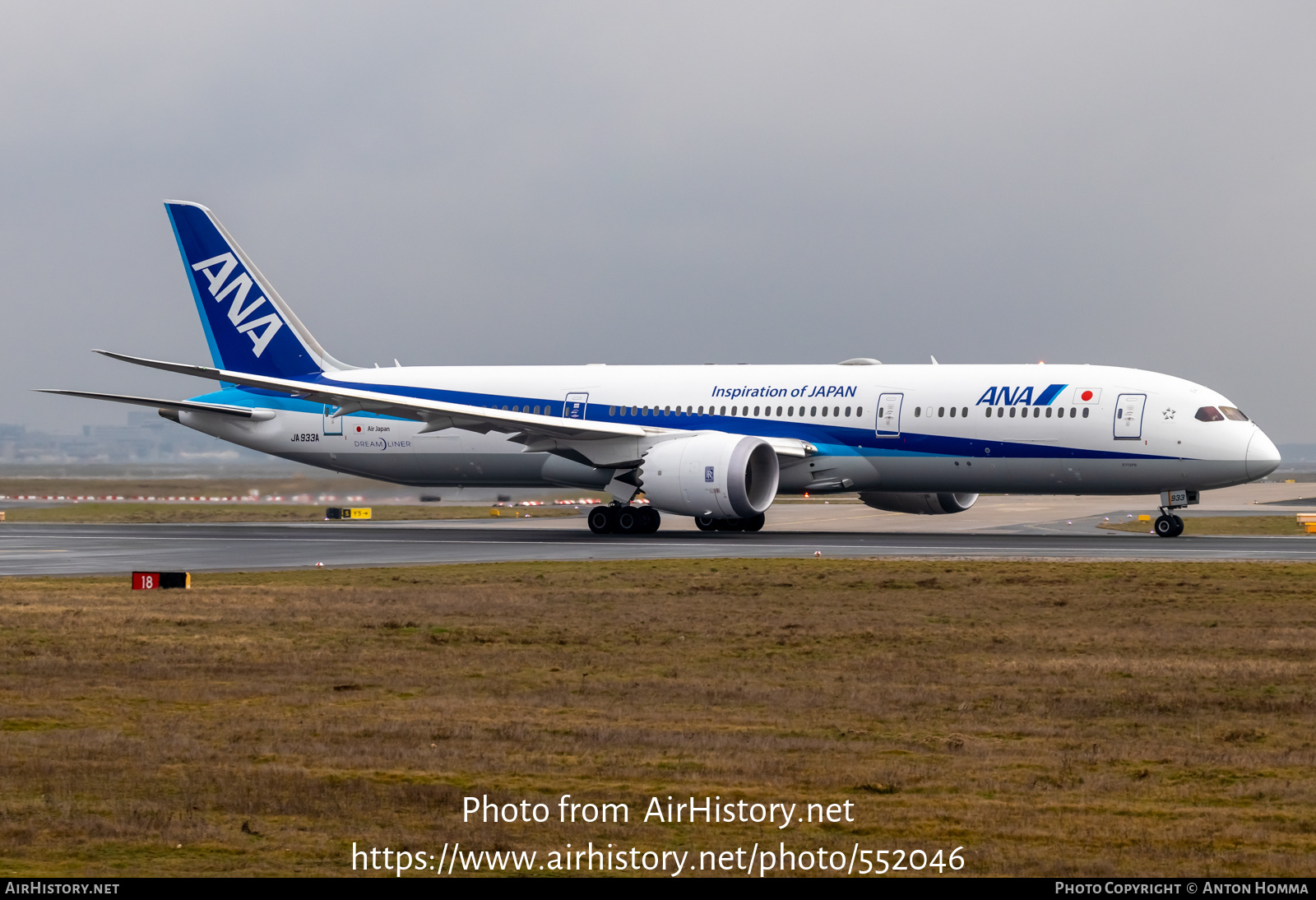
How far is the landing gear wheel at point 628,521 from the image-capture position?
38.1m

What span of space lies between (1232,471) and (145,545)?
1005 inches

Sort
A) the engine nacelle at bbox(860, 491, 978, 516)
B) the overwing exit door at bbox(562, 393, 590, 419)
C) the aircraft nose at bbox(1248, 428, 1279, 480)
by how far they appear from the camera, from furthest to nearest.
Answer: the overwing exit door at bbox(562, 393, 590, 419) < the engine nacelle at bbox(860, 491, 978, 516) < the aircraft nose at bbox(1248, 428, 1279, 480)

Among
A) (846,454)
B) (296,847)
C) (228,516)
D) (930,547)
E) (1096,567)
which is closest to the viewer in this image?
(296,847)

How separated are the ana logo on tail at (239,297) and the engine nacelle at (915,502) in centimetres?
1832

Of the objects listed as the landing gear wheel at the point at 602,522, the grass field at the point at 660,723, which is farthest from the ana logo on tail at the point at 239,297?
the grass field at the point at 660,723

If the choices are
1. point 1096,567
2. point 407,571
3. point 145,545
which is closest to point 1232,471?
point 1096,567

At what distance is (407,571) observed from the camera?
86.0 ft

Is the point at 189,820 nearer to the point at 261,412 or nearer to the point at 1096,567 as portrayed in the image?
the point at 1096,567

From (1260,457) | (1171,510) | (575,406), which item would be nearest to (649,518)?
(575,406)

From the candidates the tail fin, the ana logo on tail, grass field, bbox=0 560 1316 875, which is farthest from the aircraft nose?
the ana logo on tail

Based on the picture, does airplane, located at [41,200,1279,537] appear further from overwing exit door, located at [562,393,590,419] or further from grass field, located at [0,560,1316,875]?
grass field, located at [0,560,1316,875]

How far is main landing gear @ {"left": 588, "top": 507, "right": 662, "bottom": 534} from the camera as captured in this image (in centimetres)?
3800

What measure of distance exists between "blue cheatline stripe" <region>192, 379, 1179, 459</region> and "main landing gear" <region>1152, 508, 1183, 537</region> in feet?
8.52

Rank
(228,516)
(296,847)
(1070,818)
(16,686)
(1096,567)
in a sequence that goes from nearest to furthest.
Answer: (296,847), (1070,818), (16,686), (1096,567), (228,516)
